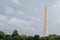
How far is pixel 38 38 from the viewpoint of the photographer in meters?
48.3

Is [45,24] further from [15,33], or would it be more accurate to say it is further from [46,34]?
[15,33]

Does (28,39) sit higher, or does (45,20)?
(45,20)

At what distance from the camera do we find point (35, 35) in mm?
49062

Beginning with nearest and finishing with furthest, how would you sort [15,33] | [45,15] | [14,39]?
[45,15] → [14,39] → [15,33]

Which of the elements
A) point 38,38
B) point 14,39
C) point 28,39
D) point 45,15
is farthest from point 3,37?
point 45,15

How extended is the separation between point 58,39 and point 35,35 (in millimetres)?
6110

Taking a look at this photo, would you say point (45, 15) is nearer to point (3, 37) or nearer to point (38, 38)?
point (38, 38)

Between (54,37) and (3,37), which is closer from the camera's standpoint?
(54,37)

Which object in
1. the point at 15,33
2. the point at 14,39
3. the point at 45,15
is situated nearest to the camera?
the point at 45,15

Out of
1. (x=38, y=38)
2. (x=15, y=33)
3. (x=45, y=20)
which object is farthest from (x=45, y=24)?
(x=15, y=33)

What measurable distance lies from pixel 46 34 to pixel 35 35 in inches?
130

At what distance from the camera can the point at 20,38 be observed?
1976 inches

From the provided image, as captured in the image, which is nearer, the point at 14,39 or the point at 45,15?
the point at 45,15

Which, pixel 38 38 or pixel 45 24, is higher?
pixel 45 24
